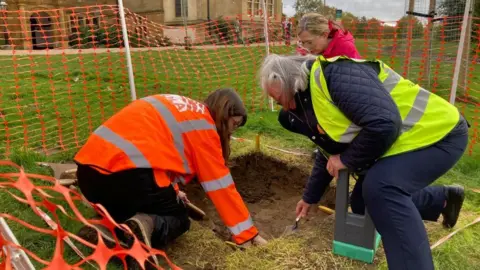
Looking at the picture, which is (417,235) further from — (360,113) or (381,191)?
(360,113)

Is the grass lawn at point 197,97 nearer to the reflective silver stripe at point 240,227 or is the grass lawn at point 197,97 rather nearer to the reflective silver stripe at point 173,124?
the reflective silver stripe at point 240,227

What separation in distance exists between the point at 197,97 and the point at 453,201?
5936 millimetres

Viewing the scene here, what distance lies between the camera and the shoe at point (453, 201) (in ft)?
9.36

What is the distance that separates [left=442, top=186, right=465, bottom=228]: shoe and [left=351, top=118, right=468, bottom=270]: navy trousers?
62 cm

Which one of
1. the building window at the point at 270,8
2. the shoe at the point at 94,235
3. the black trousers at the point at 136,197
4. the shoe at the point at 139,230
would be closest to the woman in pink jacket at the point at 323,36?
the black trousers at the point at 136,197

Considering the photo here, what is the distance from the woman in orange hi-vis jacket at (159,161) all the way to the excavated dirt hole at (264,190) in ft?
3.31

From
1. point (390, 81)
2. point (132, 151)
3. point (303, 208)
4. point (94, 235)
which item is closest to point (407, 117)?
point (390, 81)

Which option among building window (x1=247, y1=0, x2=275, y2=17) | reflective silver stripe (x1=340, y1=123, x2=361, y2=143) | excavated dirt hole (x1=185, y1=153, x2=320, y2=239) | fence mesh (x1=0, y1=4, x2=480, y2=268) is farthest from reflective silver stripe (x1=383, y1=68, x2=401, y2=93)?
building window (x1=247, y1=0, x2=275, y2=17)

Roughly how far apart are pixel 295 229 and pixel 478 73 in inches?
478

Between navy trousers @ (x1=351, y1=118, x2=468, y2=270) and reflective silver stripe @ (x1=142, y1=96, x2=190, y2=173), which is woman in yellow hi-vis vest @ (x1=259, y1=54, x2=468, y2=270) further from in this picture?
reflective silver stripe @ (x1=142, y1=96, x2=190, y2=173)

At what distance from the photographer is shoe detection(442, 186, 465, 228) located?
9.36ft

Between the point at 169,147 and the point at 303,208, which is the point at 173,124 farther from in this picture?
the point at 303,208

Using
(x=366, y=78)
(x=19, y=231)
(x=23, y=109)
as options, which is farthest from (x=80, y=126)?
(x=366, y=78)

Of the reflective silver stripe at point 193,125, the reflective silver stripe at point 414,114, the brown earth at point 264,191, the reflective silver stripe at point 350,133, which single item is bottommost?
the brown earth at point 264,191
